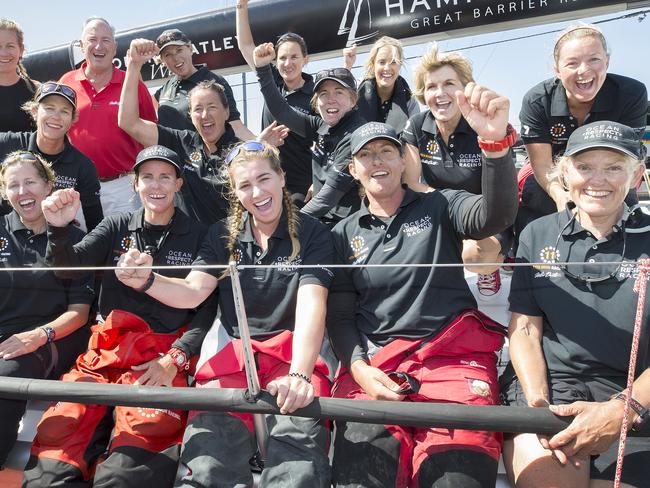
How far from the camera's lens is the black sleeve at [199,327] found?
223cm

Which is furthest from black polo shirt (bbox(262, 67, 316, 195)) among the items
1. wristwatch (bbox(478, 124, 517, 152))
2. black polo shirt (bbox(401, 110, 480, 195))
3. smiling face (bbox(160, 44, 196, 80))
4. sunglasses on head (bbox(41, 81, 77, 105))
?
wristwatch (bbox(478, 124, 517, 152))

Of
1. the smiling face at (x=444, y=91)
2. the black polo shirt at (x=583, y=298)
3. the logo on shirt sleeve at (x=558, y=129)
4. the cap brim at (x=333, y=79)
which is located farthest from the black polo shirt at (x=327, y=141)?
the black polo shirt at (x=583, y=298)

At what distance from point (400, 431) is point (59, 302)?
5.12 feet

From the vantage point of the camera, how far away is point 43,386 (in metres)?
1.74

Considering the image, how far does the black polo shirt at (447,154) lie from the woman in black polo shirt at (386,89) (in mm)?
476

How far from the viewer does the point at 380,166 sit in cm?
217

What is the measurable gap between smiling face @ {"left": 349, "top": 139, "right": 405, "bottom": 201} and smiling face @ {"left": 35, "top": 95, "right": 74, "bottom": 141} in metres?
1.70

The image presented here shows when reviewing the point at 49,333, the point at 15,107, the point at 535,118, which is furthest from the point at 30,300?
the point at 535,118

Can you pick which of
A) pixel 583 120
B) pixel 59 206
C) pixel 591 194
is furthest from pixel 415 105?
pixel 59 206

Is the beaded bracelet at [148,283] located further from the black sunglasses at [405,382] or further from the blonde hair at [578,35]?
the blonde hair at [578,35]

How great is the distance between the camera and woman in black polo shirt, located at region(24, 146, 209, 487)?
1939 mm

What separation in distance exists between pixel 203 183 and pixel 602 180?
1.96m

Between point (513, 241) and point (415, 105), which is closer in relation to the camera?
point (513, 241)

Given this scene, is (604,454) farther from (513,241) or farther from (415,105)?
(415,105)
